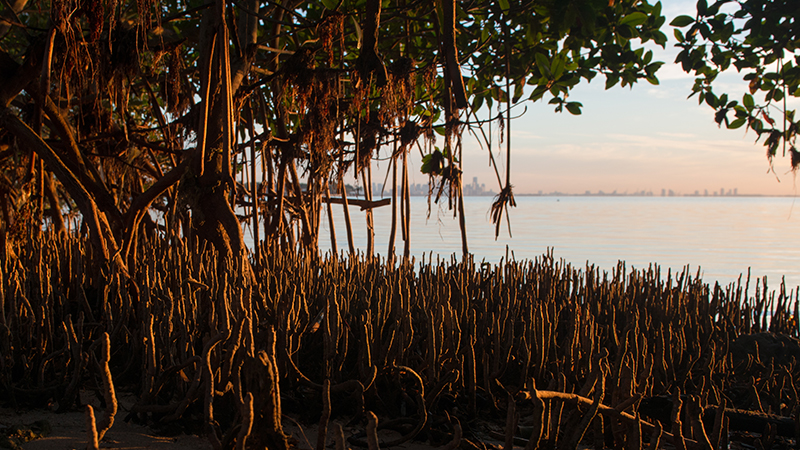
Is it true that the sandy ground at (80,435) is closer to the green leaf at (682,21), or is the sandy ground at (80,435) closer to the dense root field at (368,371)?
the dense root field at (368,371)

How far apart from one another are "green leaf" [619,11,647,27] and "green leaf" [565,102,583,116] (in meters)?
0.66

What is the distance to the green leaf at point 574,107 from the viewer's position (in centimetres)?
429

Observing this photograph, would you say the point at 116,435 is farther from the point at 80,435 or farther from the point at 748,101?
the point at 748,101

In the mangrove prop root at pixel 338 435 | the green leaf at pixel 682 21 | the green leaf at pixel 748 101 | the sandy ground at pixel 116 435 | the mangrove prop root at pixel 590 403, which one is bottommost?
the sandy ground at pixel 116 435

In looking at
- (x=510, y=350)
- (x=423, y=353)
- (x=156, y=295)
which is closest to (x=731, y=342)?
(x=510, y=350)

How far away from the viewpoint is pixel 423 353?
2377mm

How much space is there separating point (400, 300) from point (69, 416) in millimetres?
1354

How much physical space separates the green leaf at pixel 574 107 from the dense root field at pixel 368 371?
1.85 meters

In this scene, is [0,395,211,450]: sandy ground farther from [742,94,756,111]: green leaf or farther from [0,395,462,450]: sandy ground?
[742,94,756,111]: green leaf

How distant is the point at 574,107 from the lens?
4328 millimetres

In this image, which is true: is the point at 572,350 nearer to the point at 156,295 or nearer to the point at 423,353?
the point at 423,353

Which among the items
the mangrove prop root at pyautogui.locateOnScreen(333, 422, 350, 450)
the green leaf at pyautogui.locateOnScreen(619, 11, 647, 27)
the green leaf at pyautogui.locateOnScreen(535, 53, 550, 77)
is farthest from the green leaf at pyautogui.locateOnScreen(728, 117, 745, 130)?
the mangrove prop root at pyautogui.locateOnScreen(333, 422, 350, 450)

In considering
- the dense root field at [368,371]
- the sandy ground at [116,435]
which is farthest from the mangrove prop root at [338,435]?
the sandy ground at [116,435]

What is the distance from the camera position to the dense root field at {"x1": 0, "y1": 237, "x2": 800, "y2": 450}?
4.88 feet
